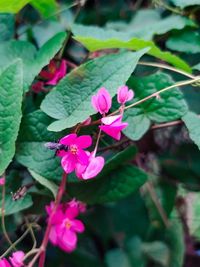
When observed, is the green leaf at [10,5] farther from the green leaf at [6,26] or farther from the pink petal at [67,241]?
the pink petal at [67,241]

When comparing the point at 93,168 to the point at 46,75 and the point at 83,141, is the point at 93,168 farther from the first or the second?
the point at 46,75

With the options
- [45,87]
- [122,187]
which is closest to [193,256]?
[122,187]

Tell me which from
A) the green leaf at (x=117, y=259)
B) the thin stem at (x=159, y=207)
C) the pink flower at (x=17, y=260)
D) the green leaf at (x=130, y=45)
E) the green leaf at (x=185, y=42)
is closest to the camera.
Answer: the pink flower at (x=17, y=260)

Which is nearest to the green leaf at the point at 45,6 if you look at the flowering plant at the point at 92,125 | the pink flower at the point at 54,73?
the flowering plant at the point at 92,125

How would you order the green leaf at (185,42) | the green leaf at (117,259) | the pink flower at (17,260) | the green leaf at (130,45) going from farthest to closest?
the green leaf at (117,259), the green leaf at (185,42), the green leaf at (130,45), the pink flower at (17,260)

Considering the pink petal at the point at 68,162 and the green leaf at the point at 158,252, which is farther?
the green leaf at the point at 158,252

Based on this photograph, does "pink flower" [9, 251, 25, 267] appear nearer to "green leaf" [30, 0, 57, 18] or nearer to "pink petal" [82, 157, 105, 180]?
"pink petal" [82, 157, 105, 180]
